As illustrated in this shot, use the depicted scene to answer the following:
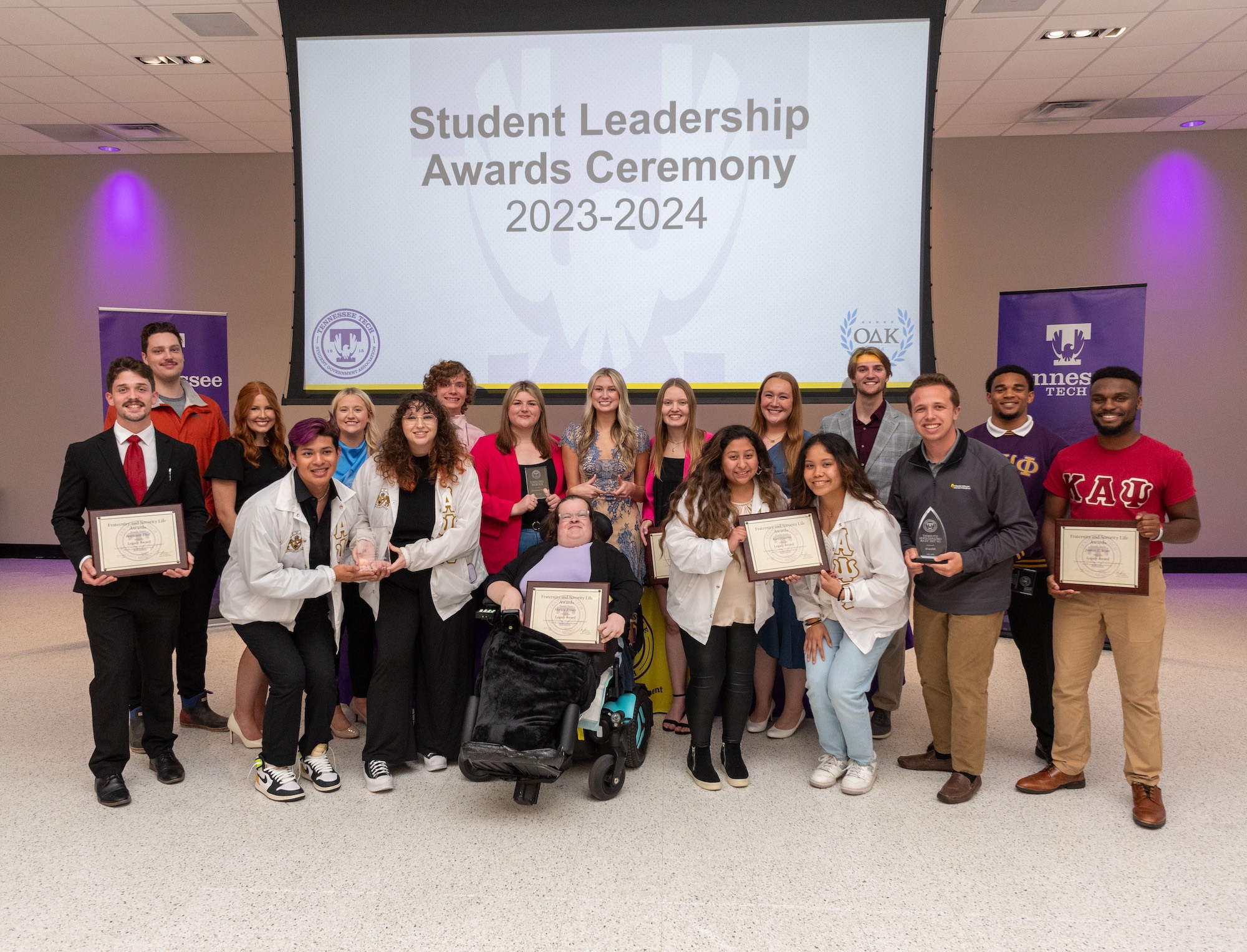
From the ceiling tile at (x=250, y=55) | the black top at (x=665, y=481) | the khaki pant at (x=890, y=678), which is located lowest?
the khaki pant at (x=890, y=678)

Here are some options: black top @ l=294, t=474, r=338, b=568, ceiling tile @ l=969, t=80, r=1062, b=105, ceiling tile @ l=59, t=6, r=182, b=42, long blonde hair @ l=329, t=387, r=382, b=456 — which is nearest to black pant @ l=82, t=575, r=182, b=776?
black top @ l=294, t=474, r=338, b=568

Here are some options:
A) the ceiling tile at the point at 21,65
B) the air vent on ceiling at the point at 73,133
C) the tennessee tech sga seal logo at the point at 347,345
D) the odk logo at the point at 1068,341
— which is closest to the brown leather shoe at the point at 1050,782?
the odk logo at the point at 1068,341

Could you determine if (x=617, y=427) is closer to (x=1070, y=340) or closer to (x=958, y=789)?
(x=958, y=789)

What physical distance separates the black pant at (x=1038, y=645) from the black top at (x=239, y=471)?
128 inches

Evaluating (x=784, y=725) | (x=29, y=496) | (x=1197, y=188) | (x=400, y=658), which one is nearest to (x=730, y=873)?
(x=784, y=725)

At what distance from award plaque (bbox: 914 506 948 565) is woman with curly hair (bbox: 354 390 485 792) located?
1.78 metres

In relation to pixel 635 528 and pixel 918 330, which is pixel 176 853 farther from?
pixel 918 330

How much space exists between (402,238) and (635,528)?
2.16 m

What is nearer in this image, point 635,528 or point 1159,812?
point 1159,812

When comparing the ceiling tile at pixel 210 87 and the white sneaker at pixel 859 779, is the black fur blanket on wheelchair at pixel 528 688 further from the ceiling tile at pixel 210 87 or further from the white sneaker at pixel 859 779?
the ceiling tile at pixel 210 87

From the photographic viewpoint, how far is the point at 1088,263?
24.2 feet

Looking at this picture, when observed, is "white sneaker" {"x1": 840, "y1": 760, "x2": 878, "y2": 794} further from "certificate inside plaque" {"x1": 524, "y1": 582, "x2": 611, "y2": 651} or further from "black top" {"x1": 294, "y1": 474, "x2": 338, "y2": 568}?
"black top" {"x1": 294, "y1": 474, "x2": 338, "y2": 568}

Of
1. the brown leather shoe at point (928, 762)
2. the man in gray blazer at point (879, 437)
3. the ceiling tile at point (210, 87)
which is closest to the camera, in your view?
the brown leather shoe at point (928, 762)

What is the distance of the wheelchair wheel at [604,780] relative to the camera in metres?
3.03
